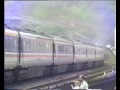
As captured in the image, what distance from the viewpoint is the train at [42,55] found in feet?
11.6

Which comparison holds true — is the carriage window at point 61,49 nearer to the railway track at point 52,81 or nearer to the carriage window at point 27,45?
the railway track at point 52,81

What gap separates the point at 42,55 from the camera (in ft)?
12.1

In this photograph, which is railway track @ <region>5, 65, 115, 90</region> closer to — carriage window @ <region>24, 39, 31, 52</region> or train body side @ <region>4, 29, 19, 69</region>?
train body side @ <region>4, 29, 19, 69</region>

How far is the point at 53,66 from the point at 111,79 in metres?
0.66

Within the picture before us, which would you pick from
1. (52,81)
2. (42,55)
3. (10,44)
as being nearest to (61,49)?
(42,55)

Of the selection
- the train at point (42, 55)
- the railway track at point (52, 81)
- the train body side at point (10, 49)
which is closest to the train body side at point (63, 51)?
the train at point (42, 55)

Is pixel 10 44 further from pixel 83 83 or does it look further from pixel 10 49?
pixel 83 83

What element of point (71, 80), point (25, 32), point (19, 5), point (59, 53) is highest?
point (19, 5)

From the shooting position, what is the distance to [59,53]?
12.4ft

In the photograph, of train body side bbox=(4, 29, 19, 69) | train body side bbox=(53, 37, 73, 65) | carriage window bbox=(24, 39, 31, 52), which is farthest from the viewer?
train body side bbox=(53, 37, 73, 65)

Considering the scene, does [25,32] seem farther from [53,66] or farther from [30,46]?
[53,66]

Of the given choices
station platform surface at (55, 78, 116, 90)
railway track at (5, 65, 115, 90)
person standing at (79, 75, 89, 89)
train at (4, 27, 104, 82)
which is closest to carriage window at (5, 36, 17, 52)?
train at (4, 27, 104, 82)

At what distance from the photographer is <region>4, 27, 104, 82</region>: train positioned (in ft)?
11.6
